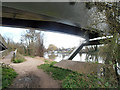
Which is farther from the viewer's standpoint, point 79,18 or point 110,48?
point 79,18

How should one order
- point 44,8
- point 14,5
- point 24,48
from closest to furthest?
point 14,5 → point 44,8 → point 24,48

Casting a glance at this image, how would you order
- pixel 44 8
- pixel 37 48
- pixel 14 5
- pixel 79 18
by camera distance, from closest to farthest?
1. pixel 14 5
2. pixel 44 8
3. pixel 79 18
4. pixel 37 48

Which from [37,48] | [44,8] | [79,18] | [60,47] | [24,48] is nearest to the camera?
[44,8]

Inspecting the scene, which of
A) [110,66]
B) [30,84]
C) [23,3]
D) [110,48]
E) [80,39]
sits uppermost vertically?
[23,3]

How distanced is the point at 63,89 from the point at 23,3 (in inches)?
108

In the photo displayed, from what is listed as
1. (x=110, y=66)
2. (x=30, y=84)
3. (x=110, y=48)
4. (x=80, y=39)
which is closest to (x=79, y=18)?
(x=110, y=48)

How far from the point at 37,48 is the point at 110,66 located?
592 centimetres

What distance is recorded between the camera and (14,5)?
2.04 metres

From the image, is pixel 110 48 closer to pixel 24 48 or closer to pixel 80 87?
pixel 80 87

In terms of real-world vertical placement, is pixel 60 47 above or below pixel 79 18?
below

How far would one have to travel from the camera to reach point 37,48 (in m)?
6.90

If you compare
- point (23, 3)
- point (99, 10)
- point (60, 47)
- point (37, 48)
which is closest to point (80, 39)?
point (60, 47)

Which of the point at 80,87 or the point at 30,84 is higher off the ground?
the point at 30,84

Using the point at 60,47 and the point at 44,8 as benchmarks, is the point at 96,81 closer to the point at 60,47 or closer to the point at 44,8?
the point at 44,8
